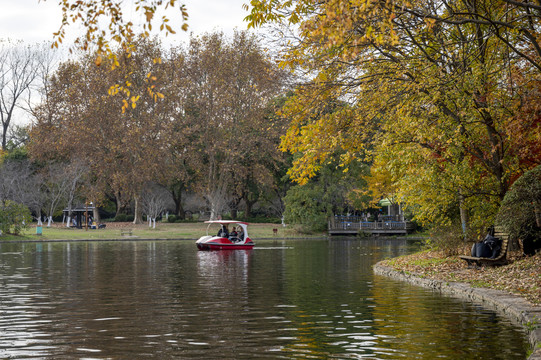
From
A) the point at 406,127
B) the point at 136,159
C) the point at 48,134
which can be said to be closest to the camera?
the point at 406,127

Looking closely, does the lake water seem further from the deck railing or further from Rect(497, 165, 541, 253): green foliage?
the deck railing

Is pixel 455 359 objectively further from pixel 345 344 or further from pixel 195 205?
pixel 195 205

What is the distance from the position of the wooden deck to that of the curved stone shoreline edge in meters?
40.3

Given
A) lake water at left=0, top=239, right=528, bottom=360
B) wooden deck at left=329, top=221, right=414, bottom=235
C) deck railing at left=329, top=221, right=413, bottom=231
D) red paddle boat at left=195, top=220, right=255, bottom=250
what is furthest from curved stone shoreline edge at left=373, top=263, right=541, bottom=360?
deck railing at left=329, top=221, right=413, bottom=231

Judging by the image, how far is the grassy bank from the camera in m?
14.3

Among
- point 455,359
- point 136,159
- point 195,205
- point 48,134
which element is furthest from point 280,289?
point 195,205

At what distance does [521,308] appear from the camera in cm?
1168

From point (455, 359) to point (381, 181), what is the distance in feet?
148

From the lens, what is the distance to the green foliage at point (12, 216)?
4925 centimetres

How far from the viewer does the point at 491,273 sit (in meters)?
17.2

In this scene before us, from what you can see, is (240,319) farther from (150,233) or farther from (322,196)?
(322,196)

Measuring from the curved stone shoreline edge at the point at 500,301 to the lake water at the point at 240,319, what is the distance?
27 centimetres

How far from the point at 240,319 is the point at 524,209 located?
973 cm

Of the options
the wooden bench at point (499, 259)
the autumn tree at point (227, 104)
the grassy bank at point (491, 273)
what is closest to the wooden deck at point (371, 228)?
the autumn tree at point (227, 104)
